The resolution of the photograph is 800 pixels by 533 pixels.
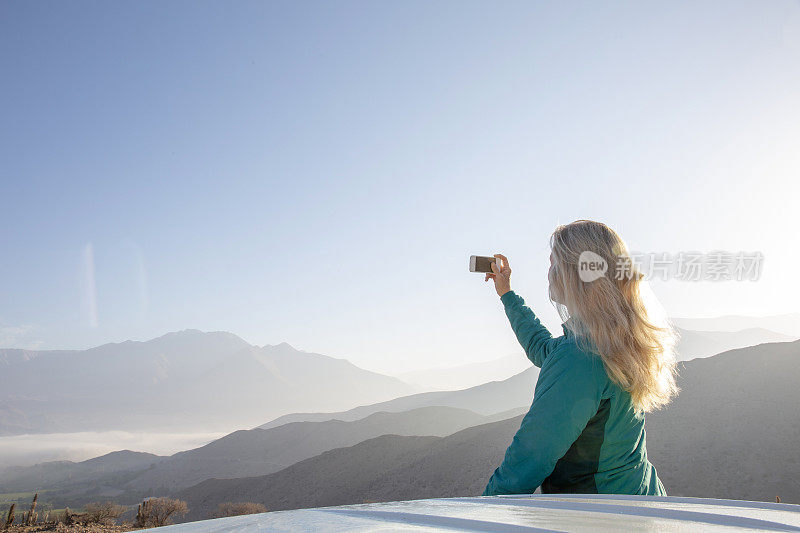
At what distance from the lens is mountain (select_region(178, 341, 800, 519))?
30.2 m

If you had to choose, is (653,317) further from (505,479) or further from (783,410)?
(783,410)

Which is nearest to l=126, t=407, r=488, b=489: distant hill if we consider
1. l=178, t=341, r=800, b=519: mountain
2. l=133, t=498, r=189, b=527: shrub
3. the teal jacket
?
l=178, t=341, r=800, b=519: mountain

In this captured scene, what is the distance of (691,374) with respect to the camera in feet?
149

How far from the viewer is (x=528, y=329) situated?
9.65ft

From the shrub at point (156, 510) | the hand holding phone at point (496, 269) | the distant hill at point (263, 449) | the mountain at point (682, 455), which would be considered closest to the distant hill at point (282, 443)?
the distant hill at point (263, 449)

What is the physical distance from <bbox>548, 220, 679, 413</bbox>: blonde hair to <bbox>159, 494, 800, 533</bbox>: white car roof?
505 mm

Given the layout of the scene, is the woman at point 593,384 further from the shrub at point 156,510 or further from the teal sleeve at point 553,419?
the shrub at point 156,510

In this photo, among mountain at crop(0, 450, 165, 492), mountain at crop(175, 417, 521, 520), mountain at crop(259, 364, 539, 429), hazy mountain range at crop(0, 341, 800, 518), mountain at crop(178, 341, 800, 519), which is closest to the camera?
mountain at crop(178, 341, 800, 519)

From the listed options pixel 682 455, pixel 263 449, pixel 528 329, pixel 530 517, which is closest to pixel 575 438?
pixel 530 517

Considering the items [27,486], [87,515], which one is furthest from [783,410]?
[27,486]

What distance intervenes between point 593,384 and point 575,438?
0.74 ft

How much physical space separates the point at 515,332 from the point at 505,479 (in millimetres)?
1106

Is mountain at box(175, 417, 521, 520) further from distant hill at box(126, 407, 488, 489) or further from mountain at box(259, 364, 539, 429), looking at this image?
mountain at box(259, 364, 539, 429)

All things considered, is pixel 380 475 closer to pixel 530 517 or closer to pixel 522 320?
pixel 522 320
